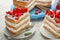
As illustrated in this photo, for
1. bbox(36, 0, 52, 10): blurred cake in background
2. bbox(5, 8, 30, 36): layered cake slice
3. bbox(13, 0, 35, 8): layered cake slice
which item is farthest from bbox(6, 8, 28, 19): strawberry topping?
bbox(36, 0, 52, 10): blurred cake in background

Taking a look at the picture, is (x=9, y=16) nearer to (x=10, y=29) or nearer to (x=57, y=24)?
(x=10, y=29)

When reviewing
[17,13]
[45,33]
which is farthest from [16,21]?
[45,33]

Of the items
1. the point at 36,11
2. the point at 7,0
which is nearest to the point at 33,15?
the point at 36,11

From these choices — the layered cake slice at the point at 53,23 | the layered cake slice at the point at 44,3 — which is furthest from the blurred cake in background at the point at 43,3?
the layered cake slice at the point at 53,23

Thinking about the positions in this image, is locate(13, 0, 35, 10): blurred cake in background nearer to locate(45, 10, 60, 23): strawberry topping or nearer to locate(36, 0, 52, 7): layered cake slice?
locate(36, 0, 52, 7): layered cake slice

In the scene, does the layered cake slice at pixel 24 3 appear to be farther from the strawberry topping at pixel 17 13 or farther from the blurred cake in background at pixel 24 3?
the strawberry topping at pixel 17 13

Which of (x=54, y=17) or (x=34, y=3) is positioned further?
(x=34, y=3)
